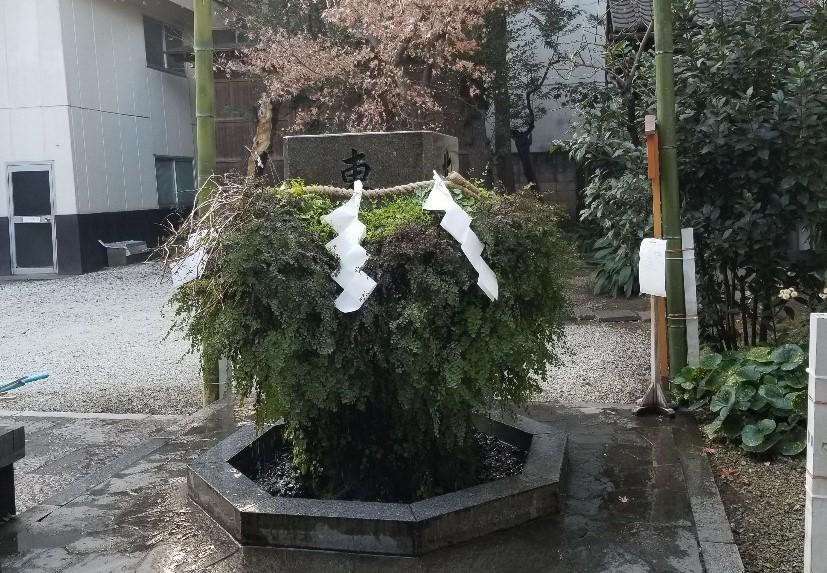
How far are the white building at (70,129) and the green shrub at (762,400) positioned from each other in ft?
44.0

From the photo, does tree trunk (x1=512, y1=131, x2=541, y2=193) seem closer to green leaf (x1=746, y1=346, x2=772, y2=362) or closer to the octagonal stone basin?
green leaf (x1=746, y1=346, x2=772, y2=362)

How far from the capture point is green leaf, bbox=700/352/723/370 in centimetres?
625

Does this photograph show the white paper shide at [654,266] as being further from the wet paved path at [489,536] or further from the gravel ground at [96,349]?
the gravel ground at [96,349]

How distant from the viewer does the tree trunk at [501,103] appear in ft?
51.6

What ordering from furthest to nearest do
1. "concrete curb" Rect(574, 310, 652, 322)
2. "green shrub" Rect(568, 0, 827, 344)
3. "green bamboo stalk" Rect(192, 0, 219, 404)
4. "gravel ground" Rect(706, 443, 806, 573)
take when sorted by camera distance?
"concrete curb" Rect(574, 310, 652, 322) → "green bamboo stalk" Rect(192, 0, 219, 404) → "green shrub" Rect(568, 0, 827, 344) → "gravel ground" Rect(706, 443, 806, 573)

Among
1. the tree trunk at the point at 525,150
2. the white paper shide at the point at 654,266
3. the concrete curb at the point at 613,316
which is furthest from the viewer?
the tree trunk at the point at 525,150

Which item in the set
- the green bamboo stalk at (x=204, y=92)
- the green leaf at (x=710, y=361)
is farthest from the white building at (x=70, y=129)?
the green leaf at (x=710, y=361)

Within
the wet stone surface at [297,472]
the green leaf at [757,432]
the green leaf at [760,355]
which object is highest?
the green leaf at [760,355]

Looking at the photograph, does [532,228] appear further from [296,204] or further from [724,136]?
[724,136]

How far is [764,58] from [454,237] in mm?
4130

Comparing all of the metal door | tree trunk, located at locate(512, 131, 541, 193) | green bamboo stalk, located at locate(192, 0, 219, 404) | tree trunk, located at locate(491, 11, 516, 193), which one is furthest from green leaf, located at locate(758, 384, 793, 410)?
the metal door

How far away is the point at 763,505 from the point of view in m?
4.65

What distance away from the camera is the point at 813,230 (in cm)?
700

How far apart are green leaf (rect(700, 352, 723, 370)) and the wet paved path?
79 centimetres
